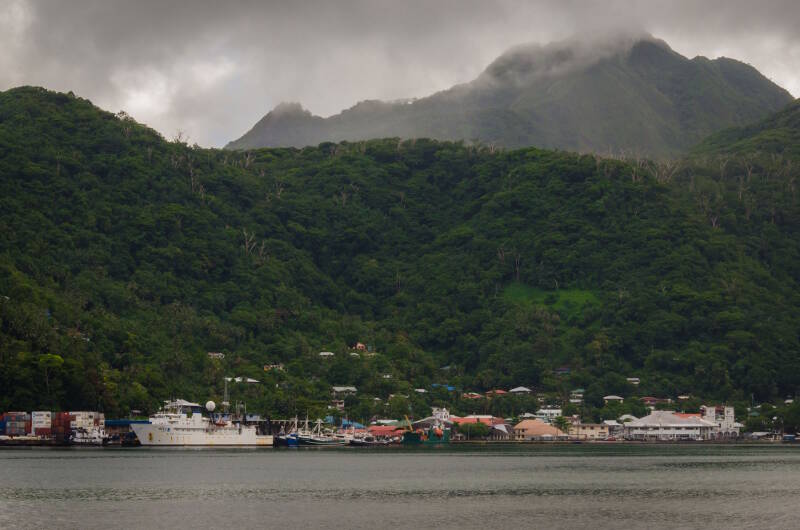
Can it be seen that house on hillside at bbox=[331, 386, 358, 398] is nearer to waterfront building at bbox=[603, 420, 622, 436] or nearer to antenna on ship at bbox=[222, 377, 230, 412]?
antenna on ship at bbox=[222, 377, 230, 412]

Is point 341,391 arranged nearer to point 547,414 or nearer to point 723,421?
point 547,414

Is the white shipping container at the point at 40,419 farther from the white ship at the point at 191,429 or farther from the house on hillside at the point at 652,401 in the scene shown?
the house on hillside at the point at 652,401

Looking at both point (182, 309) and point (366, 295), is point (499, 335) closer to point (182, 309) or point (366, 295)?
point (366, 295)

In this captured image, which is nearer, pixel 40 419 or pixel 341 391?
pixel 40 419

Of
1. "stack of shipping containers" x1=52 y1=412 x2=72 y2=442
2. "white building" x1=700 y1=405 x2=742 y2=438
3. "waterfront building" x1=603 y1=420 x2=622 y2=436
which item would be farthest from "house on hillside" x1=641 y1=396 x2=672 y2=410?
"stack of shipping containers" x1=52 y1=412 x2=72 y2=442

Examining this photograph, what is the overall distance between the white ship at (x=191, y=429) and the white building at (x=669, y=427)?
49655 mm

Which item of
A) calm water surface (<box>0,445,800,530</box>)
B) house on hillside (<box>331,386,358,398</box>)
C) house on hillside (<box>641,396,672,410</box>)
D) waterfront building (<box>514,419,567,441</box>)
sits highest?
house on hillside (<box>331,386,358,398</box>)

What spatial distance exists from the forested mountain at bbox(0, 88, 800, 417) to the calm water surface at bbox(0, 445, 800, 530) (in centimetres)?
3290

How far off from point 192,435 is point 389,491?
5488 cm

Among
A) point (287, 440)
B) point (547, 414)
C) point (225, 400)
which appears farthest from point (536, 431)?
point (225, 400)

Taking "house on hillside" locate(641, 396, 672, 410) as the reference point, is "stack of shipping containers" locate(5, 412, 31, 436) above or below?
below

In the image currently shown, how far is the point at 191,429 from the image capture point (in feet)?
375

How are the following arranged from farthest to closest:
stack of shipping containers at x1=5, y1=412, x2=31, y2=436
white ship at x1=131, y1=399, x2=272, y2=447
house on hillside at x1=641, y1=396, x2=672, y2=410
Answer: house on hillside at x1=641, y1=396, x2=672, y2=410
white ship at x1=131, y1=399, x2=272, y2=447
stack of shipping containers at x1=5, y1=412, x2=31, y2=436

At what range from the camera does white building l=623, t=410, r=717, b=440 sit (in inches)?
5581
